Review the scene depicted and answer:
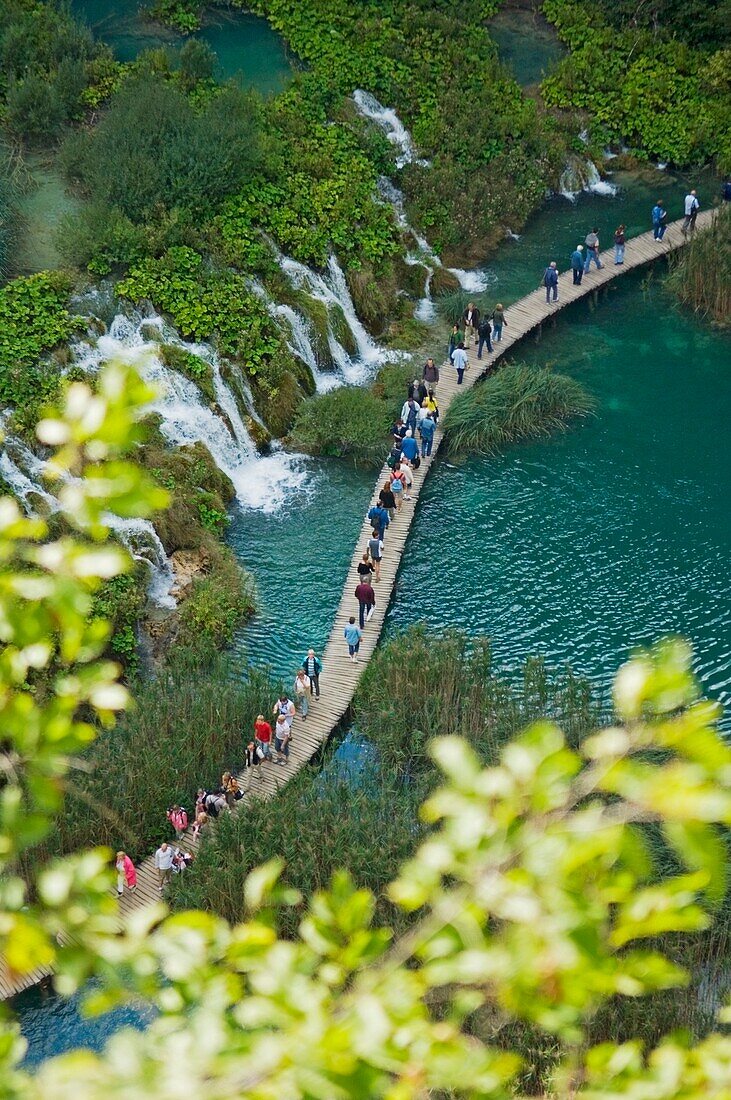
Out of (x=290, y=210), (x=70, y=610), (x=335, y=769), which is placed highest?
(x=290, y=210)

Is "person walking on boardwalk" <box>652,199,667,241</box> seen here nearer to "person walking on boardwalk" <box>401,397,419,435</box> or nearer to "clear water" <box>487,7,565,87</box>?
"clear water" <box>487,7,565,87</box>

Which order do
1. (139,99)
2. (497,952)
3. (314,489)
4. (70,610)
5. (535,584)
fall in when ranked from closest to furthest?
(497,952)
(70,610)
(535,584)
(314,489)
(139,99)

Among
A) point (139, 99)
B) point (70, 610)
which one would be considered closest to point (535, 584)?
point (139, 99)

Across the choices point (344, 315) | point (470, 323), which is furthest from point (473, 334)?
point (344, 315)

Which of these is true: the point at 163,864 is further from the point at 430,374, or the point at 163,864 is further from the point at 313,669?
the point at 430,374

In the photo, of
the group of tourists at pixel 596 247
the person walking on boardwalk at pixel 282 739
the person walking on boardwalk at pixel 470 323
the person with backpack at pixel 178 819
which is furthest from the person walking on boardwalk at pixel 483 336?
the person with backpack at pixel 178 819

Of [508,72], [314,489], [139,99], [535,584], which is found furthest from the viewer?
[508,72]

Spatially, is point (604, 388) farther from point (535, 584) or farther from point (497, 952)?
point (497, 952)
